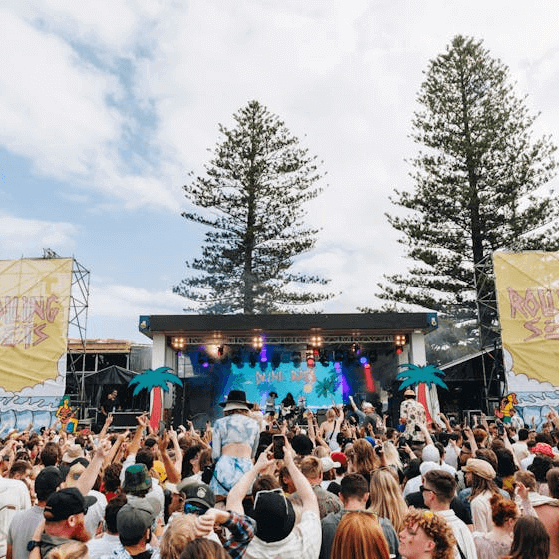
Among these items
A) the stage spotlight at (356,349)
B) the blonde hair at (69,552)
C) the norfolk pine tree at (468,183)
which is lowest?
the blonde hair at (69,552)

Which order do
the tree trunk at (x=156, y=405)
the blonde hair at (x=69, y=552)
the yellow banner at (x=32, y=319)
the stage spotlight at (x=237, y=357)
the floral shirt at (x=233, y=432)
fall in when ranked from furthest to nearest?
the stage spotlight at (x=237, y=357)
the yellow banner at (x=32, y=319)
the tree trunk at (x=156, y=405)
the floral shirt at (x=233, y=432)
the blonde hair at (x=69, y=552)

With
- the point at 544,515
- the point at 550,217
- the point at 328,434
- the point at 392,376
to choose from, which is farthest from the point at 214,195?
the point at 544,515

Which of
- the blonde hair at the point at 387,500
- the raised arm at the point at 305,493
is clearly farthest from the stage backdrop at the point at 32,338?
the raised arm at the point at 305,493

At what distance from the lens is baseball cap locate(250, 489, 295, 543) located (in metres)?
2.44

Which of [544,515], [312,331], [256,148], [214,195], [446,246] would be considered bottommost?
[544,515]

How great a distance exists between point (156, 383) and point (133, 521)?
1276cm

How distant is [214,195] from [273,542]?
27.1 m

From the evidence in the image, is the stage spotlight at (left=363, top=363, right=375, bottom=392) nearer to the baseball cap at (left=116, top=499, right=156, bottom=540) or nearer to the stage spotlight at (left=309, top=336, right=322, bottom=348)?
the stage spotlight at (left=309, top=336, right=322, bottom=348)

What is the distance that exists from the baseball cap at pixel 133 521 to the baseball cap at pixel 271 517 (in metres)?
0.61

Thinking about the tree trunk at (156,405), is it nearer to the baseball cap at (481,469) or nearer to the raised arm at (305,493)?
the baseball cap at (481,469)

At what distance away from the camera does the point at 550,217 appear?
24297 millimetres

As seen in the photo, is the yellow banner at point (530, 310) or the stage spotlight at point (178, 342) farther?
the stage spotlight at point (178, 342)

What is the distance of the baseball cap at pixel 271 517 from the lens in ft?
8.01

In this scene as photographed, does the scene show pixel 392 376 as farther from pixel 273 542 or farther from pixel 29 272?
pixel 273 542
